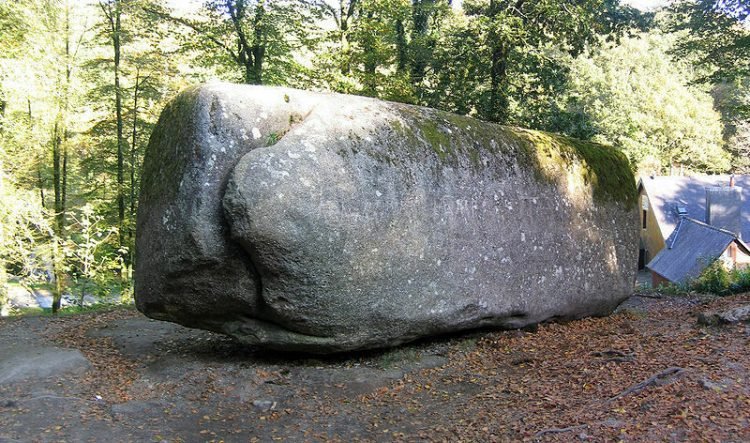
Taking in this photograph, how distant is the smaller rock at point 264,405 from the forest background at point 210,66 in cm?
1004

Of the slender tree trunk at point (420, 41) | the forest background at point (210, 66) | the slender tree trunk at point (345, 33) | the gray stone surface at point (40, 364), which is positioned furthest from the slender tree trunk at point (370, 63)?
the gray stone surface at point (40, 364)

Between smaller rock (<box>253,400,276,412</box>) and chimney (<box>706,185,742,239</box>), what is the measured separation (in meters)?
26.5

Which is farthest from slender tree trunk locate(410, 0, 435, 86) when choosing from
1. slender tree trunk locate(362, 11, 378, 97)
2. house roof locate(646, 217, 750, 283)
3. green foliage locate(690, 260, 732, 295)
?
house roof locate(646, 217, 750, 283)

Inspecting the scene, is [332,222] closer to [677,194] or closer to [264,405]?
[264,405]

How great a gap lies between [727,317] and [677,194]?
27.5m

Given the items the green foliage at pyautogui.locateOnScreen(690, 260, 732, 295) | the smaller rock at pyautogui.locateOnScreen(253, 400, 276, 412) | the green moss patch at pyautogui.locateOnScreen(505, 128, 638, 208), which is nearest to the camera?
the smaller rock at pyautogui.locateOnScreen(253, 400, 276, 412)

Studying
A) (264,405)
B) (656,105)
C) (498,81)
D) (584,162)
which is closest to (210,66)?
(498,81)

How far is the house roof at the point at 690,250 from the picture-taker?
20312 millimetres

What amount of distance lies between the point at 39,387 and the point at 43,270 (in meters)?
9.96

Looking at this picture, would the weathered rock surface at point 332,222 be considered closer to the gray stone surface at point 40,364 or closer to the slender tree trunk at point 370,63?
the gray stone surface at point 40,364

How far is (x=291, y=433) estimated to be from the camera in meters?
5.61

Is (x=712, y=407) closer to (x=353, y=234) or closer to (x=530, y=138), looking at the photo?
(x=353, y=234)

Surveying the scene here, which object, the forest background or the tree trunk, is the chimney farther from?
the tree trunk

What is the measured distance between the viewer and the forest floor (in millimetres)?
4871
